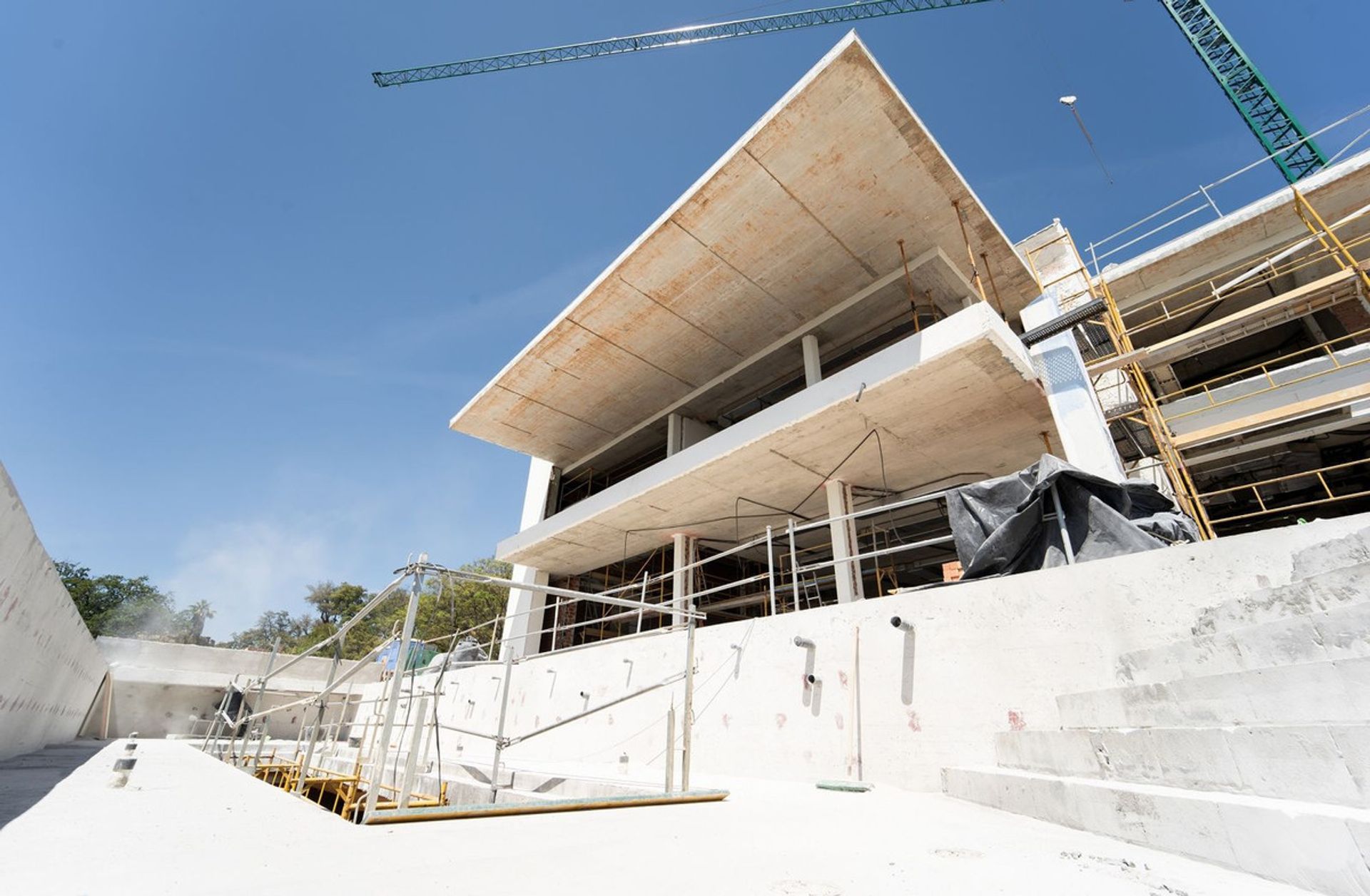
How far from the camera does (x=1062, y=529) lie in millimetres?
5070

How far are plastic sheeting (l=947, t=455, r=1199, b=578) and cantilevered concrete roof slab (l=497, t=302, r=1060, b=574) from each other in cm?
226

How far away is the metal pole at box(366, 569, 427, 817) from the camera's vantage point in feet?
9.15

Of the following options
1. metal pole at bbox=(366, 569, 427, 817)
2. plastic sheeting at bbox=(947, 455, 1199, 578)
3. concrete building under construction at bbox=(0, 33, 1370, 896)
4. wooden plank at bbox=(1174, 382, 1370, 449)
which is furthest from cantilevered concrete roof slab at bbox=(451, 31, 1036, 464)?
metal pole at bbox=(366, 569, 427, 817)

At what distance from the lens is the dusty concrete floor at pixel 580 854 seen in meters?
1.70

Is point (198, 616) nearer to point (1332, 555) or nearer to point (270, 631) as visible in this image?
point (270, 631)

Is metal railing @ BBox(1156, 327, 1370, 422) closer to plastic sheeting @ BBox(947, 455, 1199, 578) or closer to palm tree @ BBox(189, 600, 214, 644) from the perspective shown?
plastic sheeting @ BBox(947, 455, 1199, 578)

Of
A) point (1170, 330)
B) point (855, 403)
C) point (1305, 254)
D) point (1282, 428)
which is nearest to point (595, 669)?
point (855, 403)

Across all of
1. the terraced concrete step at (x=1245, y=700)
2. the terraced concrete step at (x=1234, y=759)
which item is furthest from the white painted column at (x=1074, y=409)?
the terraced concrete step at (x=1234, y=759)

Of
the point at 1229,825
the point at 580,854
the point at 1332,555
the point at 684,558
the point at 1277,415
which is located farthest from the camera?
the point at 684,558

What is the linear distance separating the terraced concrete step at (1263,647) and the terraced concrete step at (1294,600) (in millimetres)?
107

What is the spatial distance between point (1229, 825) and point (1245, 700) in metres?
1.01

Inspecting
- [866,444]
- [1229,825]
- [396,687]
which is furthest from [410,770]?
[866,444]

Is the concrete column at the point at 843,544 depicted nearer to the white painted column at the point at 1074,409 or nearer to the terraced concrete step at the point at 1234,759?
the white painted column at the point at 1074,409

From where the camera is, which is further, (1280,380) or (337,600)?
(337,600)
